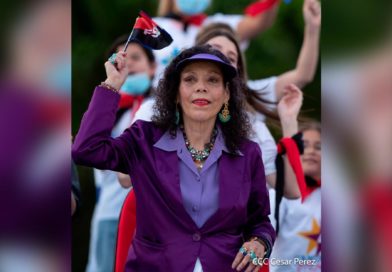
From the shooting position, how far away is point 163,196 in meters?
1.97

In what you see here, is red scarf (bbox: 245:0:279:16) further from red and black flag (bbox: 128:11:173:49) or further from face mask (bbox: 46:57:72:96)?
face mask (bbox: 46:57:72:96)

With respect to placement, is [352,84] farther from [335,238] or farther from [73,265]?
[73,265]

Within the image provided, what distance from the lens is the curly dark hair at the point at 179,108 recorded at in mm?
2068

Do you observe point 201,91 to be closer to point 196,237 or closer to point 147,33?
point 147,33

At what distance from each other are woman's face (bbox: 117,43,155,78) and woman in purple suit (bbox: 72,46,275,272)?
0.60 metres

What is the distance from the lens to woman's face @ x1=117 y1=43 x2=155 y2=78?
8.89 ft

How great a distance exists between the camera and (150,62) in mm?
2721

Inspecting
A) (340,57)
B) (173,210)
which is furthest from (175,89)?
(340,57)

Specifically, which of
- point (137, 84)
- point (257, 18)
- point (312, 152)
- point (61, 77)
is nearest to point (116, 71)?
point (61, 77)

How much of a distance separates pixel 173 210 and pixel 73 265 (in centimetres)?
91

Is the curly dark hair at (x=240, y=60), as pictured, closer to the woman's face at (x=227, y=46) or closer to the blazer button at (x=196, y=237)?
the woman's face at (x=227, y=46)

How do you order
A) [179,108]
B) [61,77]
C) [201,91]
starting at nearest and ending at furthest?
[201,91]
[179,108]
[61,77]

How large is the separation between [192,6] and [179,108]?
2.38 feet

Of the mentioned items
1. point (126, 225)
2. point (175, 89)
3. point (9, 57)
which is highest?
point (9, 57)
